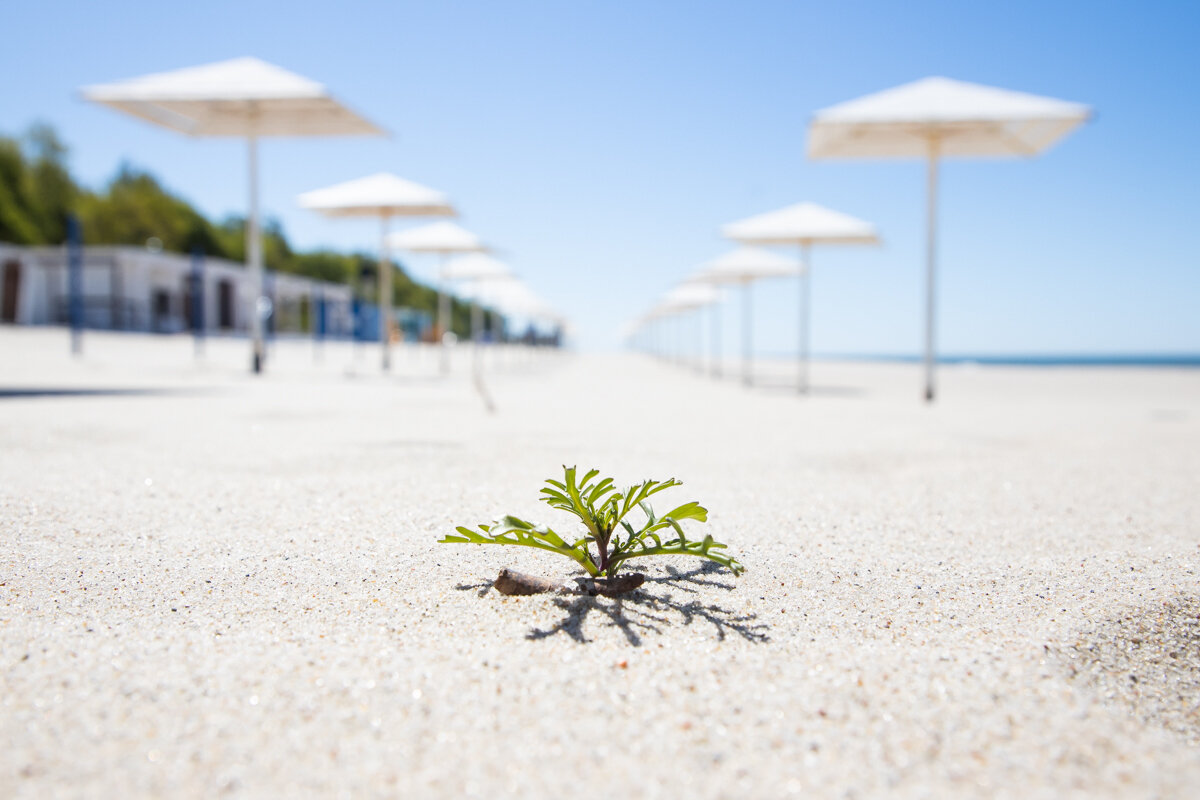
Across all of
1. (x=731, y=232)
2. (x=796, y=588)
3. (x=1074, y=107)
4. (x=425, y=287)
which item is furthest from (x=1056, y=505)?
(x=425, y=287)

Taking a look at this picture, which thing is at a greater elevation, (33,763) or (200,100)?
(200,100)

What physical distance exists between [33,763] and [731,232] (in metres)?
9.53

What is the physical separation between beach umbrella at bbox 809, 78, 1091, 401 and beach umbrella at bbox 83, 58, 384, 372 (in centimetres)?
487

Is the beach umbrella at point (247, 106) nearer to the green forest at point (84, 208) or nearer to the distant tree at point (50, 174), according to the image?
the green forest at point (84, 208)

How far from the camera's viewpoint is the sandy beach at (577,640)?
1011mm

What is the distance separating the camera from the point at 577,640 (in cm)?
139

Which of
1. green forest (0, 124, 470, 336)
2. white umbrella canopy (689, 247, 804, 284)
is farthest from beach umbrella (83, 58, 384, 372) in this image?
green forest (0, 124, 470, 336)

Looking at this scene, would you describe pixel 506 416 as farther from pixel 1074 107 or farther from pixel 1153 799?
pixel 1074 107

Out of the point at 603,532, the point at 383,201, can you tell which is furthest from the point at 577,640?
the point at 383,201

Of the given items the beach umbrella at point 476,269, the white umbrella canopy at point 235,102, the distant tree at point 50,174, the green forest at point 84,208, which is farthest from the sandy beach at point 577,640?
the distant tree at point 50,174

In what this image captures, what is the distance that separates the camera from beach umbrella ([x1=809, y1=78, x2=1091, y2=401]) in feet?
21.6

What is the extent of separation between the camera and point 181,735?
3.49ft

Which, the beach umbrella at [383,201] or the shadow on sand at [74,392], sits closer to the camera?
the shadow on sand at [74,392]

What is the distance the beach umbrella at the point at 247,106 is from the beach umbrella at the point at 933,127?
4.87 meters
